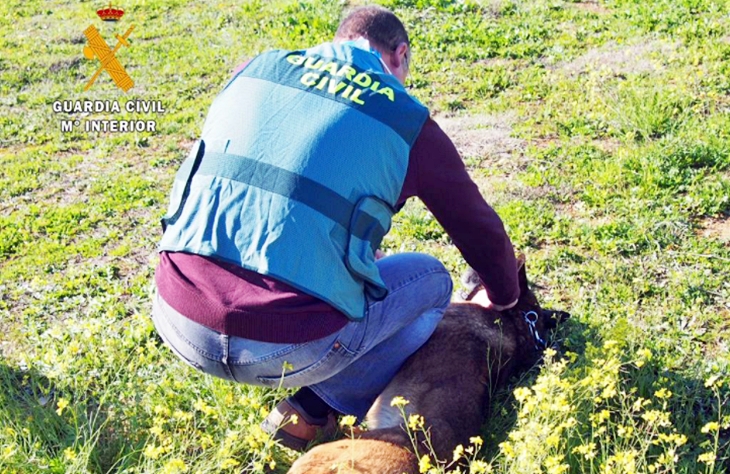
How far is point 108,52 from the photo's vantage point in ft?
31.1

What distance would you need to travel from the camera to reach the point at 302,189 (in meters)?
3.08

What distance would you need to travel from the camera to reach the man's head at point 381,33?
3.75m

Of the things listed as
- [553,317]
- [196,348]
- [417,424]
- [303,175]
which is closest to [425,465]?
[417,424]

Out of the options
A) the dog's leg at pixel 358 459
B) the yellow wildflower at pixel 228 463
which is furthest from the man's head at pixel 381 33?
the yellow wildflower at pixel 228 463

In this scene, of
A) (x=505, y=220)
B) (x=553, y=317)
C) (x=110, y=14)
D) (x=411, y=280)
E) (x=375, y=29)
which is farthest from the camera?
(x=110, y=14)

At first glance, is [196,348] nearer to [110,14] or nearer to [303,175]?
[303,175]

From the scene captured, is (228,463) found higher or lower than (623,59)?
lower

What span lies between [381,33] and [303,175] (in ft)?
3.29

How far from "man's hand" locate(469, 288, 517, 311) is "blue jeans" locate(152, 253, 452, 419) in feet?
0.96

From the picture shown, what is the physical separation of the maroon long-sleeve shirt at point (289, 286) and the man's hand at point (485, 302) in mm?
457

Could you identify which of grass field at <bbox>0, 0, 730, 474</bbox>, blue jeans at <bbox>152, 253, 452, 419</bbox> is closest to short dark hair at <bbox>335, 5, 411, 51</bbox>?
blue jeans at <bbox>152, 253, 452, 419</bbox>

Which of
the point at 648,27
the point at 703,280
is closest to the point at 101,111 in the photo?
the point at 648,27

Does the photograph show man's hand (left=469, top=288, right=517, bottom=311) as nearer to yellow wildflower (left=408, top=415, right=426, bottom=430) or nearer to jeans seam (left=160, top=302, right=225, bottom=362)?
yellow wildflower (left=408, top=415, right=426, bottom=430)

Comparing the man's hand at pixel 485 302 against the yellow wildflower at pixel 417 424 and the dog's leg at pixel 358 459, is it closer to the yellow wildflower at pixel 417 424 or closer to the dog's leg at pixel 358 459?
the yellow wildflower at pixel 417 424
